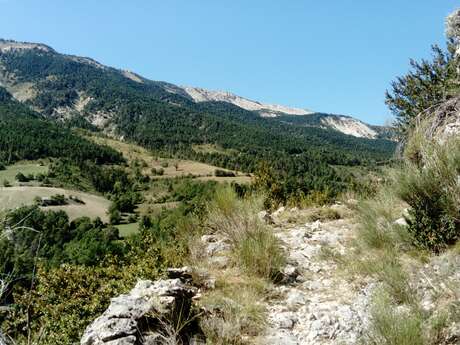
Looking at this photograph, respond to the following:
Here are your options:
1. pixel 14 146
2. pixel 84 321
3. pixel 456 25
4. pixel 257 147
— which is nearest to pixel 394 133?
pixel 456 25

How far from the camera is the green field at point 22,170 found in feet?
379

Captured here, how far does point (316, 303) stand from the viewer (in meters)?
4.20

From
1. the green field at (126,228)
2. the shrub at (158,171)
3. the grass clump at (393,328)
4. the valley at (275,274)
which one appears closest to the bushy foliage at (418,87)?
the valley at (275,274)

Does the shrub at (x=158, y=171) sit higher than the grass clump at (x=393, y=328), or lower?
lower

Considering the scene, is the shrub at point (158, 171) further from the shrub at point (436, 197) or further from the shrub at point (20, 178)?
the shrub at point (436, 197)

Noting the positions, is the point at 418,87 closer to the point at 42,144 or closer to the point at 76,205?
the point at 76,205

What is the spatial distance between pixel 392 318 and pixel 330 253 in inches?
108

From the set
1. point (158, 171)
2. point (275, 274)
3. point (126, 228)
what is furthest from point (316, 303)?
point (158, 171)

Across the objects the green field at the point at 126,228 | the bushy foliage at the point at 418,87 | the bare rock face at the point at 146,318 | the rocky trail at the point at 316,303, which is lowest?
the green field at the point at 126,228

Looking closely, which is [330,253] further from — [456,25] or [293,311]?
[456,25]

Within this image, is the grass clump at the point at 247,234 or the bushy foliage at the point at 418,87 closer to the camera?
the grass clump at the point at 247,234

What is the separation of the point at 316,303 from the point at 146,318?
6.16 ft

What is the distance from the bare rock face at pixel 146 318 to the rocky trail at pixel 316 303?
2.61 feet

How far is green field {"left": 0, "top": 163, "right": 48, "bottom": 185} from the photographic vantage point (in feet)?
379
